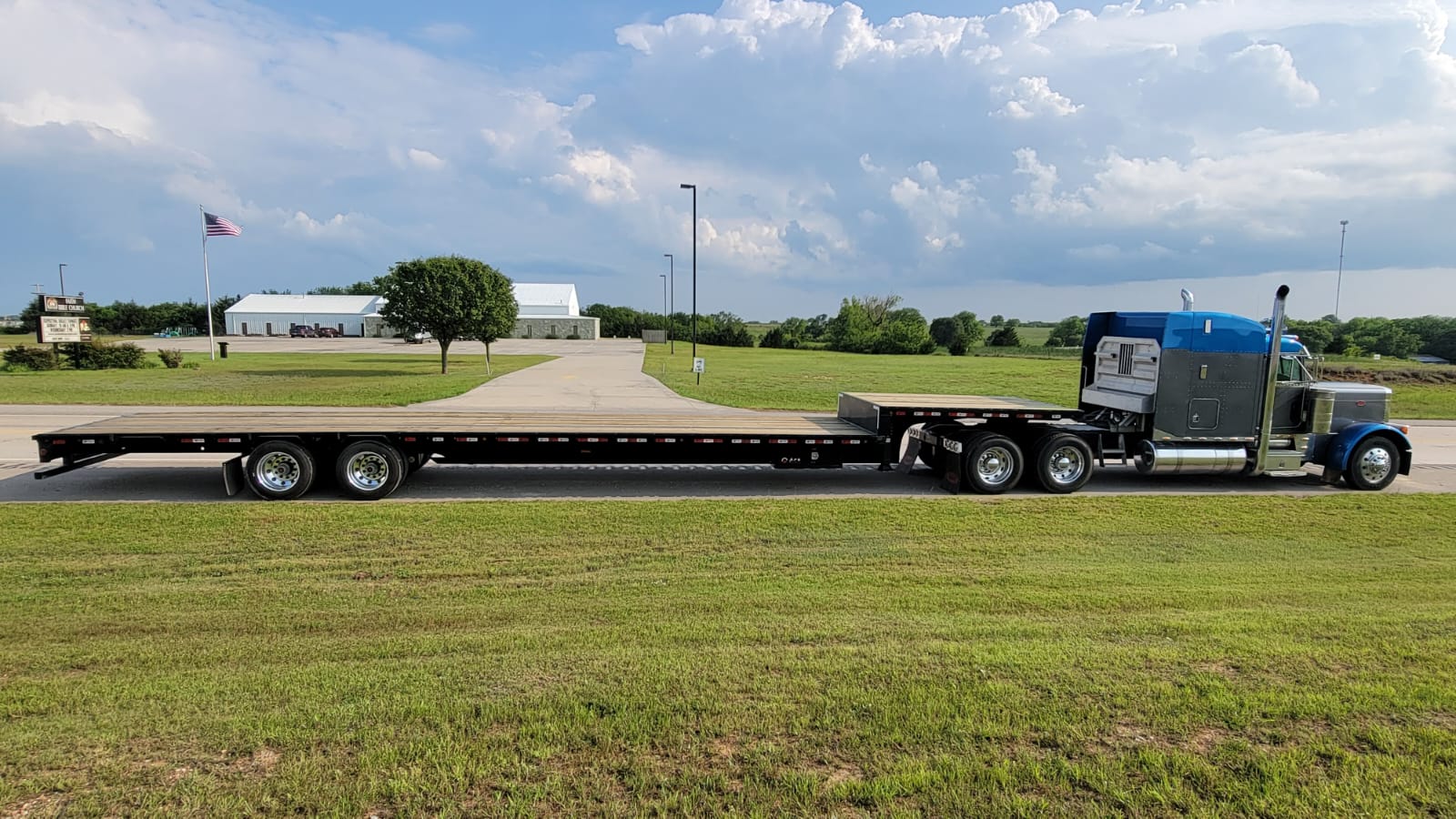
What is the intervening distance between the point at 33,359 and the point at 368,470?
31087 millimetres

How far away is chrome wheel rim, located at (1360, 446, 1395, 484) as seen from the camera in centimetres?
1089

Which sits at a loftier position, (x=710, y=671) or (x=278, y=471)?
(x=278, y=471)

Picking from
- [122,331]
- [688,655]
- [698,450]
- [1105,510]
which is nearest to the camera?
[688,655]

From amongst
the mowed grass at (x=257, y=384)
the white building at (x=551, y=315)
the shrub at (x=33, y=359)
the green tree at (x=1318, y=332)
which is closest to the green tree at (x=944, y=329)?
the green tree at (x=1318, y=332)

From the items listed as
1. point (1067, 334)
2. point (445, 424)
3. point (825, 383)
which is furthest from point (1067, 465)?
point (1067, 334)

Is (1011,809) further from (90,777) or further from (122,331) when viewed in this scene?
(122,331)

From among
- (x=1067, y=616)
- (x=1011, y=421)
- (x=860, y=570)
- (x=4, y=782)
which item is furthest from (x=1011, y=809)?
(x=1011, y=421)

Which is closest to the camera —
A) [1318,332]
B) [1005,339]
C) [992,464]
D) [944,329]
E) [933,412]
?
[992,464]

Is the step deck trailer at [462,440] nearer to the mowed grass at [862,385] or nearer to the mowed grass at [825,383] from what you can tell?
the mowed grass at [862,385]

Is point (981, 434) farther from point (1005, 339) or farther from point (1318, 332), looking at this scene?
point (1005, 339)

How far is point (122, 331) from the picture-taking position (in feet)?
312

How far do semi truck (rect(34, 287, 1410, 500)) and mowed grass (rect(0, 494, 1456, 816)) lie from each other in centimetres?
169

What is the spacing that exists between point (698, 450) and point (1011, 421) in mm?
4184

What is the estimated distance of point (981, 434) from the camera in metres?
10.4
